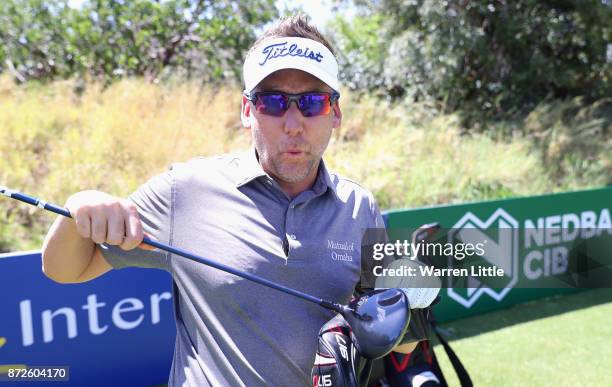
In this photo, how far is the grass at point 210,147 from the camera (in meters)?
6.30

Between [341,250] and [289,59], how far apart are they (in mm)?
547

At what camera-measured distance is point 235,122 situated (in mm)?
9000

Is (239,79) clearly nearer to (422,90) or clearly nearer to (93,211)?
(422,90)

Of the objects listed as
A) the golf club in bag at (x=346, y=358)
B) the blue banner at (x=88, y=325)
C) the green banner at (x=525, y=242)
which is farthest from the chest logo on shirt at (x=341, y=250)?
the green banner at (x=525, y=242)

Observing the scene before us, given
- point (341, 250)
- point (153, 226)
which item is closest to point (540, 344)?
point (341, 250)

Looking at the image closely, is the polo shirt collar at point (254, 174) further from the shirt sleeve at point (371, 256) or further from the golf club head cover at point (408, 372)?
the golf club head cover at point (408, 372)

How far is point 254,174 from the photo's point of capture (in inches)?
64.4

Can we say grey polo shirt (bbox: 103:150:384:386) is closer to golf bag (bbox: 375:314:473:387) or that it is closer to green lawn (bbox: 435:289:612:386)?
golf bag (bbox: 375:314:473:387)

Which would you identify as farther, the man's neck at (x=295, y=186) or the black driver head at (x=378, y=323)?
the man's neck at (x=295, y=186)

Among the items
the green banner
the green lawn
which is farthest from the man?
the green banner

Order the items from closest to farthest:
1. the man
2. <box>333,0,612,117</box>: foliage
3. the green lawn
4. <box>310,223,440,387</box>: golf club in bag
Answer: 1. <box>310,223,440,387</box>: golf club in bag
2. the man
3. the green lawn
4. <box>333,0,612,117</box>: foliage

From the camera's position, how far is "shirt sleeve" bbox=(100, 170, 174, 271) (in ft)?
5.14

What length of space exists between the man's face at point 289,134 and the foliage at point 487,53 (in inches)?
446

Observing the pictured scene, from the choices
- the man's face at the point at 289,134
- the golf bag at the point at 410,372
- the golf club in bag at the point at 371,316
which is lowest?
the golf bag at the point at 410,372
